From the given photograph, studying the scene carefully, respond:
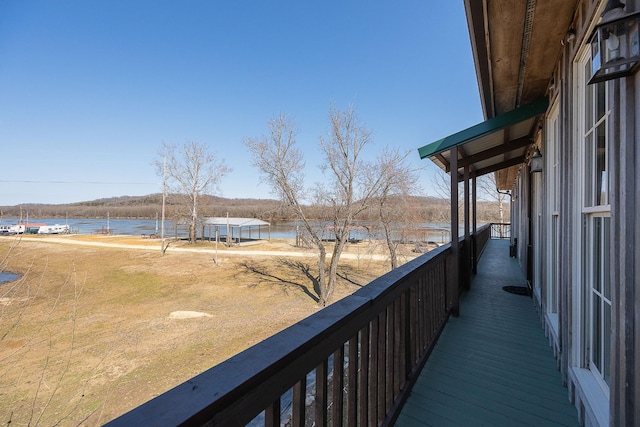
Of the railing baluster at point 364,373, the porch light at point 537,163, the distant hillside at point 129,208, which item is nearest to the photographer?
the railing baluster at point 364,373

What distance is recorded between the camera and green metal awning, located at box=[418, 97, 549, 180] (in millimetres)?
3379

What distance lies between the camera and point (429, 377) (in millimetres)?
2342

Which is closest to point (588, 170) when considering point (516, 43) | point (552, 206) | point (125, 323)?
point (516, 43)

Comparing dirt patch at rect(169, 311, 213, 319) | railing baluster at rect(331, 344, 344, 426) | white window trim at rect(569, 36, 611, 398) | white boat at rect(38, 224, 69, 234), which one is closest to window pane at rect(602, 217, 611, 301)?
white window trim at rect(569, 36, 611, 398)

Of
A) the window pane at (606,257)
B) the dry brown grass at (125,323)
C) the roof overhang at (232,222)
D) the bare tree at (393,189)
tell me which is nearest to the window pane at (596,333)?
the window pane at (606,257)

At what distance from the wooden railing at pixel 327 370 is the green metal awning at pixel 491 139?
183 centimetres

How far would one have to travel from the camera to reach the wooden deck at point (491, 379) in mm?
1913

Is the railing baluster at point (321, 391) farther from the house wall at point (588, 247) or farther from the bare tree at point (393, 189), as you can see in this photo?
the bare tree at point (393, 189)

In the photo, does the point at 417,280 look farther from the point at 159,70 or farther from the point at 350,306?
the point at 159,70

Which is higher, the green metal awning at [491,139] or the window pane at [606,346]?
the green metal awning at [491,139]

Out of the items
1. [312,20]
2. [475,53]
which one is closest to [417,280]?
[475,53]

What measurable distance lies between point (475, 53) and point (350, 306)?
2346 mm

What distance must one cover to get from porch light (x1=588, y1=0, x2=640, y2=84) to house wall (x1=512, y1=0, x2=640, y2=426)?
0.05m

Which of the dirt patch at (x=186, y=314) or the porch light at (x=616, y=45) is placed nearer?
the porch light at (x=616, y=45)
